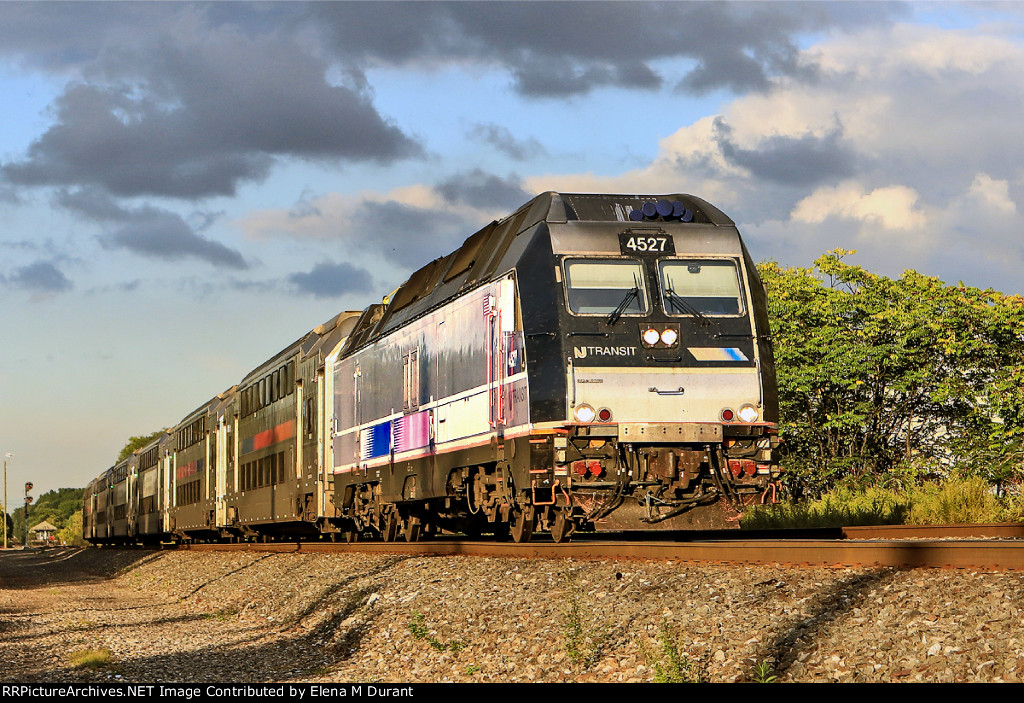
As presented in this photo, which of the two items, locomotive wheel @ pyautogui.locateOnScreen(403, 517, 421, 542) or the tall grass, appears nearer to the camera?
the tall grass

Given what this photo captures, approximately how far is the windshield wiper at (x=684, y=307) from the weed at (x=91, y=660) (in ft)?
23.4

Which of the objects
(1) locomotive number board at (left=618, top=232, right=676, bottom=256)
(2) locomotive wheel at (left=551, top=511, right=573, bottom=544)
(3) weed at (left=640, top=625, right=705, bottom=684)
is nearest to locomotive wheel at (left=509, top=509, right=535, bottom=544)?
(2) locomotive wheel at (left=551, top=511, right=573, bottom=544)

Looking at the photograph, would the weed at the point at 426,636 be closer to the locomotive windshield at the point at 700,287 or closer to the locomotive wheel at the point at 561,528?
the locomotive wheel at the point at 561,528

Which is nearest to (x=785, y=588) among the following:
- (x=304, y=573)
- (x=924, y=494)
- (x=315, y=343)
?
(x=304, y=573)

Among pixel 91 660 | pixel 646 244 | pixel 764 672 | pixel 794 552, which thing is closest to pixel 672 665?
pixel 764 672

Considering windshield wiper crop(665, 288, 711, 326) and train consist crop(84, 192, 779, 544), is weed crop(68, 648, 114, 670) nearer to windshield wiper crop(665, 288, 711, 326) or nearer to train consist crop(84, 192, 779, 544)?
train consist crop(84, 192, 779, 544)

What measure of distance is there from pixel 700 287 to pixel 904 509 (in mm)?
8509

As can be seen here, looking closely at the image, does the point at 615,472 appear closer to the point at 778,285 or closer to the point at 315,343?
the point at 315,343

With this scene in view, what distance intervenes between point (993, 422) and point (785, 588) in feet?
81.5

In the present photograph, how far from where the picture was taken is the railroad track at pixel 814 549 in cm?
838

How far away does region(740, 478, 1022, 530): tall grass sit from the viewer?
727 inches

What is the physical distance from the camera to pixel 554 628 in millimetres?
9375

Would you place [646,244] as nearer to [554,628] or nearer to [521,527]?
[521,527]

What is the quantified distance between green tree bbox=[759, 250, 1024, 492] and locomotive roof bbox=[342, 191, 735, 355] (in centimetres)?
1742
